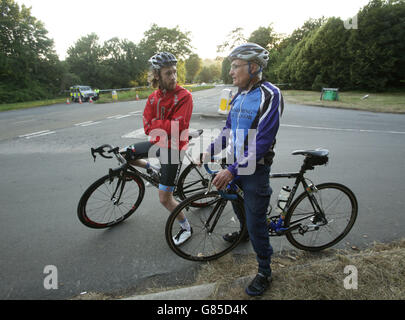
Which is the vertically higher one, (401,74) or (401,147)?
(401,74)

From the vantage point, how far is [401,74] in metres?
20.8

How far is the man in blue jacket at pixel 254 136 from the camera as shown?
1.64 m

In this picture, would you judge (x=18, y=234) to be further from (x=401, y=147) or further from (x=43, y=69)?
(x=43, y=69)

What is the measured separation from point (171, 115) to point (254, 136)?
108 centimetres

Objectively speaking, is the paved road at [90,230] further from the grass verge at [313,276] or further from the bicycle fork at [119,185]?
the bicycle fork at [119,185]

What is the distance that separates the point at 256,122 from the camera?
5.52 feet

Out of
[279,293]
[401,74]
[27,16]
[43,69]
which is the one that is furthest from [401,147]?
[27,16]

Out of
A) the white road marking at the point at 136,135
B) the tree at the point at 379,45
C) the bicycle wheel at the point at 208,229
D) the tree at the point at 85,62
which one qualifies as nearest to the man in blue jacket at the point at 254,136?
the bicycle wheel at the point at 208,229

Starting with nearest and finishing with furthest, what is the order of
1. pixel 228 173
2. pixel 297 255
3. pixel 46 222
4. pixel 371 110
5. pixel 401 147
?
pixel 228 173 < pixel 297 255 < pixel 46 222 < pixel 401 147 < pixel 371 110

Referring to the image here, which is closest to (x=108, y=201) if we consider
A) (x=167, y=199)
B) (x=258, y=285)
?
(x=167, y=199)

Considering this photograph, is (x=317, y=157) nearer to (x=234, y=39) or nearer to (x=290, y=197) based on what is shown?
(x=290, y=197)

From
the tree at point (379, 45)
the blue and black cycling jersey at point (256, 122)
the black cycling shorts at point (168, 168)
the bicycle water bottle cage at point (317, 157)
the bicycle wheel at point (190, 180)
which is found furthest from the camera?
the tree at point (379, 45)

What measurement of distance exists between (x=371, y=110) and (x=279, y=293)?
48.0 ft

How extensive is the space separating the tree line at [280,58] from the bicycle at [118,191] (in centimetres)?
2463
